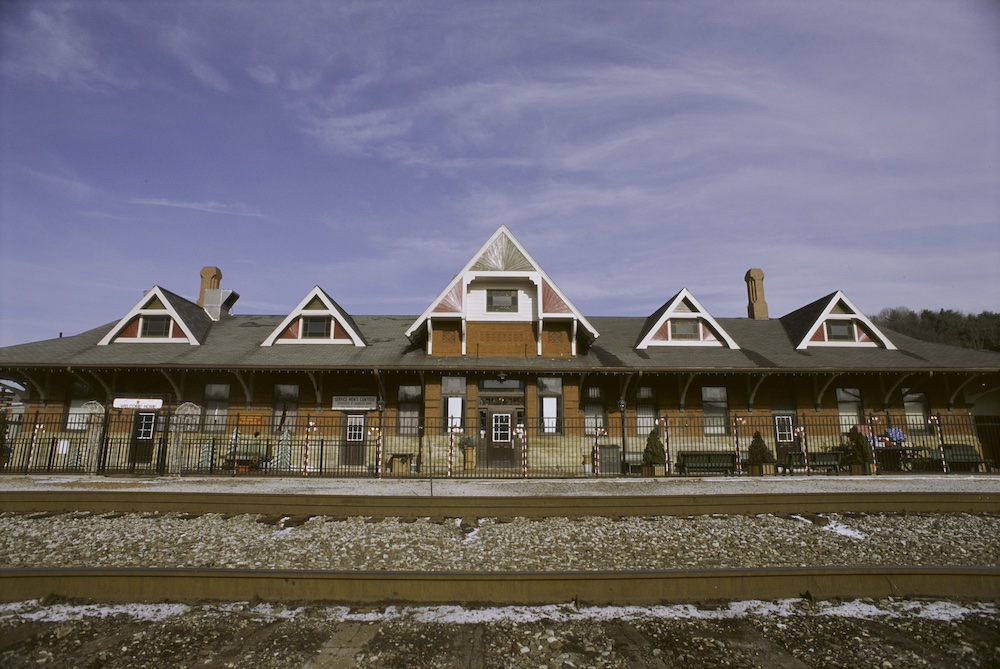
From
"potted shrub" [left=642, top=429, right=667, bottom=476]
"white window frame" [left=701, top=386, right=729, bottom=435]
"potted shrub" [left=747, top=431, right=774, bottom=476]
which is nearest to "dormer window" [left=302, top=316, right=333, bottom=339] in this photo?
"potted shrub" [left=642, top=429, right=667, bottom=476]

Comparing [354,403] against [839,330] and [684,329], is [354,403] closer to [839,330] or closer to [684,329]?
[684,329]

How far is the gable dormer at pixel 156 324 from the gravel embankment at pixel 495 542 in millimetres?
14839

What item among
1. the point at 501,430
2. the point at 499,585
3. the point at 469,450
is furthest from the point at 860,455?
the point at 499,585

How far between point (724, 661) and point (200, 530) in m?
7.71

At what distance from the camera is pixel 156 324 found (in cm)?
2350

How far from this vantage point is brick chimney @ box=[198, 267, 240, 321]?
90.9 ft

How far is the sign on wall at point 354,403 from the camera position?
70.6 feet

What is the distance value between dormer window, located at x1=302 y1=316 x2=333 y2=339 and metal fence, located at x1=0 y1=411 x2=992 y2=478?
3.75m

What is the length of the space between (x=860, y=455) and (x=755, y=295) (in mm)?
14374

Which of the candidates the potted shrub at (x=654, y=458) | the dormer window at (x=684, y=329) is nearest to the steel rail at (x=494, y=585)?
the potted shrub at (x=654, y=458)

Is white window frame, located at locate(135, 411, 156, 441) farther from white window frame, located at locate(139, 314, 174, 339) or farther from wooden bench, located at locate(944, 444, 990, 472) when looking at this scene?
wooden bench, located at locate(944, 444, 990, 472)

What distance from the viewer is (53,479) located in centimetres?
1480

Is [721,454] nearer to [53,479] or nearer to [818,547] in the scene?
[818,547]

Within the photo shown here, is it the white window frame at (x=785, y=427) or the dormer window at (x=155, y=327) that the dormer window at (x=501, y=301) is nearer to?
the white window frame at (x=785, y=427)
